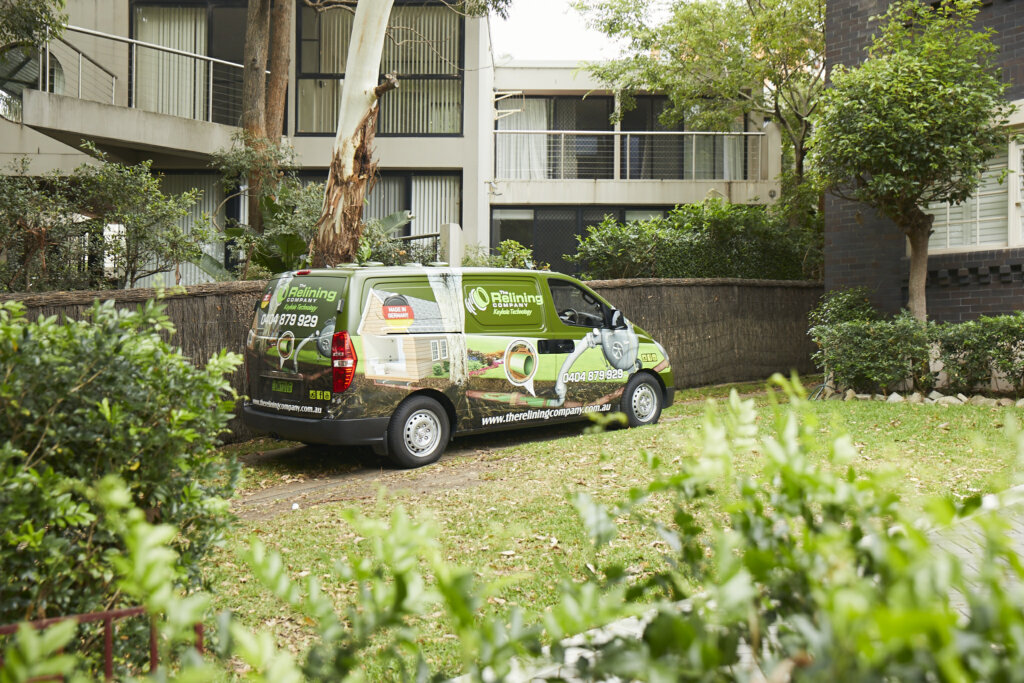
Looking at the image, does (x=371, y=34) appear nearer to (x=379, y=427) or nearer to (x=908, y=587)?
(x=379, y=427)

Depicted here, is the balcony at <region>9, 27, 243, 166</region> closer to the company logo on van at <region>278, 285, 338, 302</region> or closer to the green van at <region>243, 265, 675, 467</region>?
the green van at <region>243, 265, 675, 467</region>

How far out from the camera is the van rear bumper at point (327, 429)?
7887 mm

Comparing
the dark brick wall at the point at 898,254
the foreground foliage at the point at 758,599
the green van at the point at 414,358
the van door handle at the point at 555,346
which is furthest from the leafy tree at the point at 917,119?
the foreground foliage at the point at 758,599

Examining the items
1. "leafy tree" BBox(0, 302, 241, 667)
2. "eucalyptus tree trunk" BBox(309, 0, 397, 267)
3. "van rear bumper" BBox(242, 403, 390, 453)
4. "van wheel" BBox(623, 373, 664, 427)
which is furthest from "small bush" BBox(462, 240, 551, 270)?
"leafy tree" BBox(0, 302, 241, 667)

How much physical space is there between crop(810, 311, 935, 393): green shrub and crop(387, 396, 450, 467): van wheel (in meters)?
6.12

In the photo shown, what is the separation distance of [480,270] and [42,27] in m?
8.04

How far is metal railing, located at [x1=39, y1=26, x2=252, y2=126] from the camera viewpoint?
16547mm

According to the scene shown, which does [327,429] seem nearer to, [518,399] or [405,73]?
[518,399]

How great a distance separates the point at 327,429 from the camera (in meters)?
7.88

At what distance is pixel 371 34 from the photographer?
36.0 ft

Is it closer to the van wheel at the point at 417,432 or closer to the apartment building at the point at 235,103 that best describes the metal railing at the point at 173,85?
the apartment building at the point at 235,103

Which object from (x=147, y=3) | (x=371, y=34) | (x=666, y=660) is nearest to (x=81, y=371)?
(x=666, y=660)

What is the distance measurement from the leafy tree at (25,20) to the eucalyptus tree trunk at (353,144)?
176 inches

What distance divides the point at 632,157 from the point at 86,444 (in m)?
20.5
